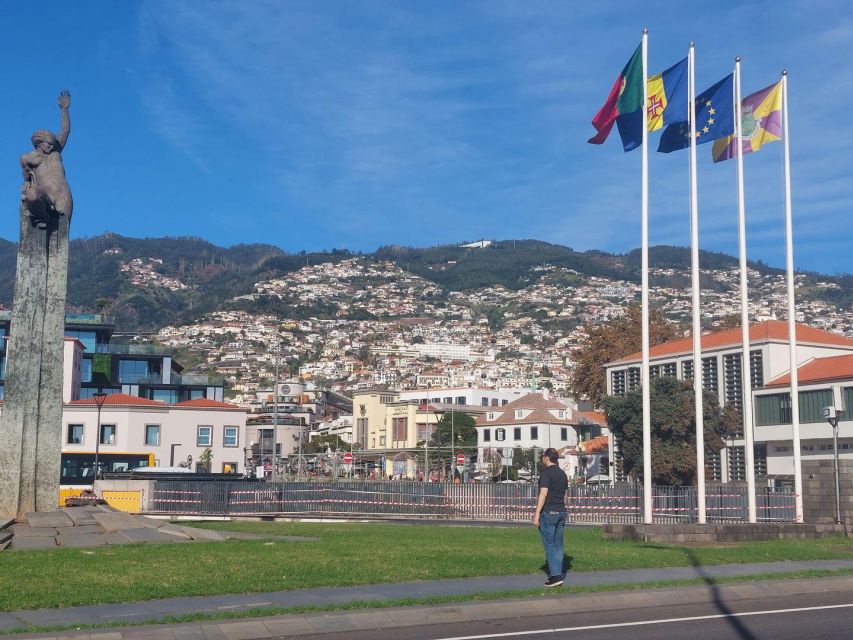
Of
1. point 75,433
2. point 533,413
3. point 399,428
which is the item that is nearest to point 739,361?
point 533,413

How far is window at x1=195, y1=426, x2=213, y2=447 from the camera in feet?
216

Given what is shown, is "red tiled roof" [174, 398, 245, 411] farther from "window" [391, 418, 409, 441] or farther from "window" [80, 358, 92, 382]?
"window" [391, 418, 409, 441]

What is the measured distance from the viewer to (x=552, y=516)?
13.5m

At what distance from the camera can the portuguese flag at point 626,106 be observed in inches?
957

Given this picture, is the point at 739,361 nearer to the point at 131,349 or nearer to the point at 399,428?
the point at 131,349

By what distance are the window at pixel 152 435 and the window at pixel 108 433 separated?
207 cm

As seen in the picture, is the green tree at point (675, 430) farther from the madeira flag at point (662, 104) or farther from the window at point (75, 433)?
the window at point (75, 433)

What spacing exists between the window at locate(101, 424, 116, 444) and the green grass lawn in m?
46.3

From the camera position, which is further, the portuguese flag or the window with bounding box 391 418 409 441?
the window with bounding box 391 418 409 441

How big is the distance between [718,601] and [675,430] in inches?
1698

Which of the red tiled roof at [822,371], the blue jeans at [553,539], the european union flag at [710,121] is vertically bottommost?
the blue jeans at [553,539]

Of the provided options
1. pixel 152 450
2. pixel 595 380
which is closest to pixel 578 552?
pixel 152 450

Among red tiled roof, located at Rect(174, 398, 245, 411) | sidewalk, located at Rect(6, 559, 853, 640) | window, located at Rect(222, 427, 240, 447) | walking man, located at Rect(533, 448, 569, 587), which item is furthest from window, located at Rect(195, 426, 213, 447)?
walking man, located at Rect(533, 448, 569, 587)

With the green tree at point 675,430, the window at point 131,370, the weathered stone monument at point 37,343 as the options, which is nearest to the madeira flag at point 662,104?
the weathered stone monument at point 37,343
